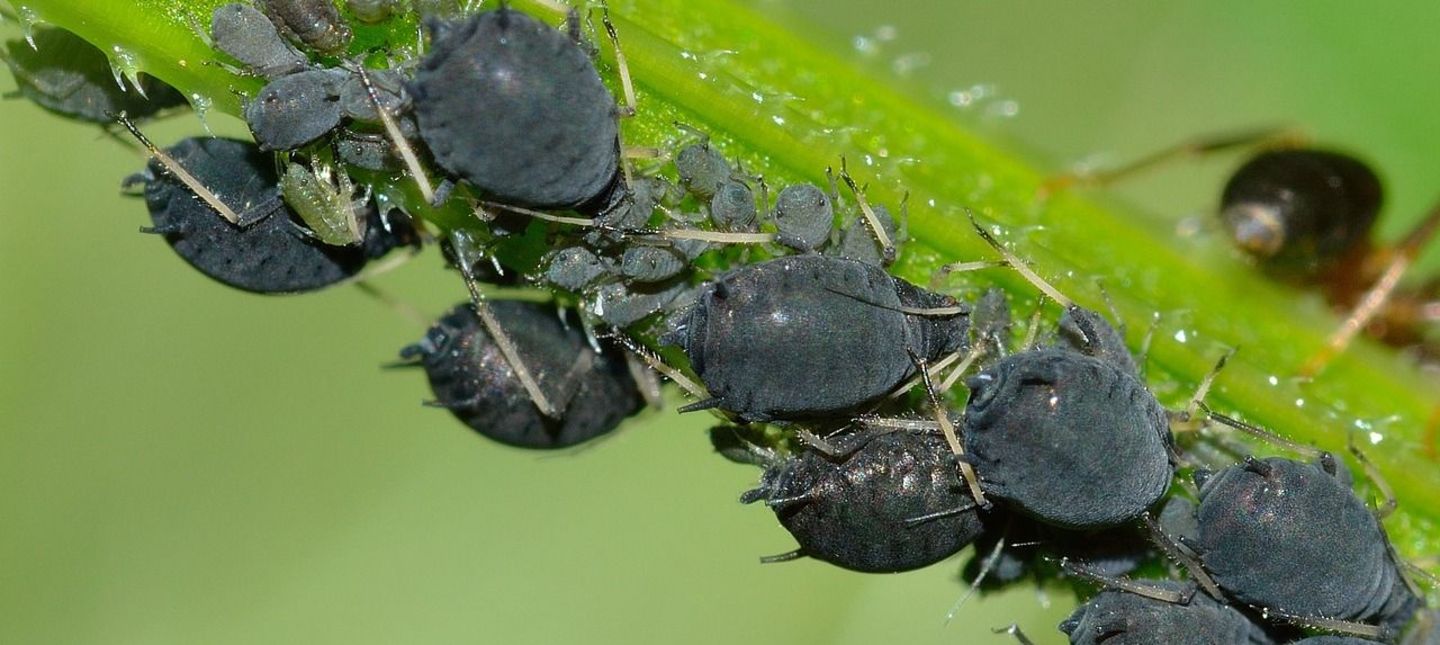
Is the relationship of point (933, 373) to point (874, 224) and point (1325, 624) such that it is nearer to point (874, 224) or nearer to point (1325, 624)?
point (874, 224)

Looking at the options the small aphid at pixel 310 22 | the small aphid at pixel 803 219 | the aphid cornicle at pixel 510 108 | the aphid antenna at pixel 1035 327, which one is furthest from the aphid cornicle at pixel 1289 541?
the small aphid at pixel 310 22

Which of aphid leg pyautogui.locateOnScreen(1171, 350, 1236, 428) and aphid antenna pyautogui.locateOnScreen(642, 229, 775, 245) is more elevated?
aphid antenna pyautogui.locateOnScreen(642, 229, 775, 245)

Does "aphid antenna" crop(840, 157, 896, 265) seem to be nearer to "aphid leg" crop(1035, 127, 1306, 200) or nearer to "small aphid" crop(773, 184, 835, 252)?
"small aphid" crop(773, 184, 835, 252)

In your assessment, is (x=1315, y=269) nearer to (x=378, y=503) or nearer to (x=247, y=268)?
→ (x=378, y=503)

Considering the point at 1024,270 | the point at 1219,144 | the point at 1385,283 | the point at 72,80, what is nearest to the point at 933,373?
the point at 1024,270

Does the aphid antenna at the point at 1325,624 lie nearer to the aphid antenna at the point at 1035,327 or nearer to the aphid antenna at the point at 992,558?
the aphid antenna at the point at 992,558

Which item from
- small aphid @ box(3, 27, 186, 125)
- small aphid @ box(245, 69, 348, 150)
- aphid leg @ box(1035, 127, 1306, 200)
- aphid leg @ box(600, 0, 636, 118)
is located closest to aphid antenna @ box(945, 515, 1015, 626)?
aphid leg @ box(600, 0, 636, 118)

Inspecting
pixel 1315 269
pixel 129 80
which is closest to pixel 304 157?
pixel 129 80
